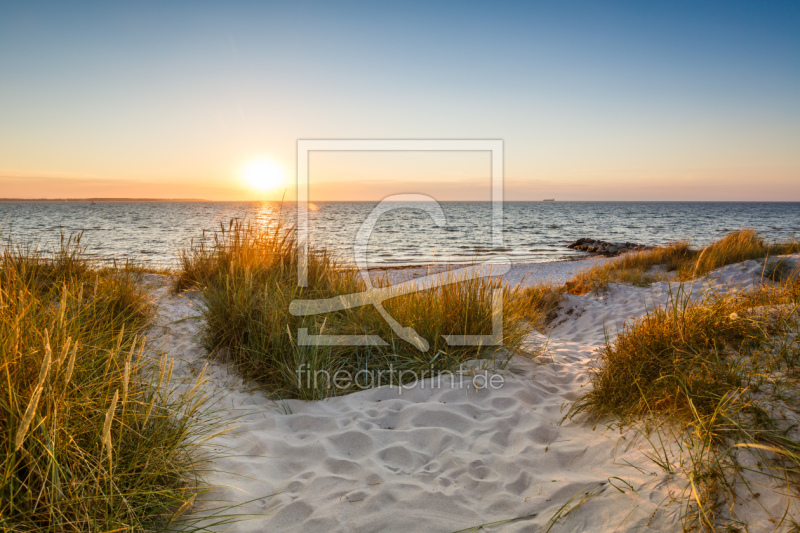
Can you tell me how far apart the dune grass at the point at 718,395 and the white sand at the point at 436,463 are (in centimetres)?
11

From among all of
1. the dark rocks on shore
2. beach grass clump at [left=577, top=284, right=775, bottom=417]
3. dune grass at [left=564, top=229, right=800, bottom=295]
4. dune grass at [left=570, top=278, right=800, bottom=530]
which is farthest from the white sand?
the dark rocks on shore

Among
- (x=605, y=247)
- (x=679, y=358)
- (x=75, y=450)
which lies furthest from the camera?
(x=605, y=247)

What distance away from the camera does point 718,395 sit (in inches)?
94.5

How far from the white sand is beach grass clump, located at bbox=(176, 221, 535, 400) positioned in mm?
208

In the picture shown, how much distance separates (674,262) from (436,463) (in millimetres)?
10347

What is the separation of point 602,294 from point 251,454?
686 centimetres

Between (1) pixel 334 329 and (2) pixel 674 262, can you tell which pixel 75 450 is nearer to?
(1) pixel 334 329

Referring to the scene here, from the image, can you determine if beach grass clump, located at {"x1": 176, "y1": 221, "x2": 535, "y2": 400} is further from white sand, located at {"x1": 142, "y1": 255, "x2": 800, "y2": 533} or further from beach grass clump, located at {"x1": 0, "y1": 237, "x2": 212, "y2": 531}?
beach grass clump, located at {"x1": 0, "y1": 237, "x2": 212, "y2": 531}

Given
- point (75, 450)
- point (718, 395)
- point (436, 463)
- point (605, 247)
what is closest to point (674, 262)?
point (718, 395)

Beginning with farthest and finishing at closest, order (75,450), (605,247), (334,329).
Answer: (605,247) → (334,329) → (75,450)

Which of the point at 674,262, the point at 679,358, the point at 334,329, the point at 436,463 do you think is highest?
the point at 674,262

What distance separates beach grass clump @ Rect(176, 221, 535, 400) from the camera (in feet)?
12.4

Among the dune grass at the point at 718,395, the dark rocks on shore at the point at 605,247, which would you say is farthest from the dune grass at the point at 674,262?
the dark rocks on shore at the point at 605,247

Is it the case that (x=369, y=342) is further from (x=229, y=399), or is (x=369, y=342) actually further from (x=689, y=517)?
(x=689, y=517)
